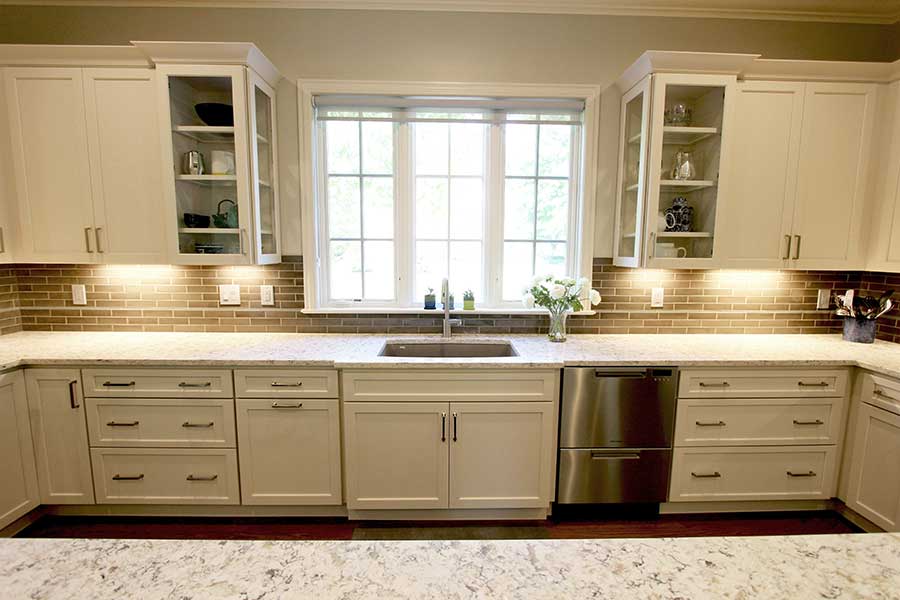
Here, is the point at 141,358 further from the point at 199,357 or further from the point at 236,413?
the point at 236,413

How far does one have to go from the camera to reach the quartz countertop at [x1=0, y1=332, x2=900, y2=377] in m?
2.08

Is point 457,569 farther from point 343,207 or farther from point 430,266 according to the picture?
point 343,207

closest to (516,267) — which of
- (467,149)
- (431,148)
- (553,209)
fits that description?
(553,209)

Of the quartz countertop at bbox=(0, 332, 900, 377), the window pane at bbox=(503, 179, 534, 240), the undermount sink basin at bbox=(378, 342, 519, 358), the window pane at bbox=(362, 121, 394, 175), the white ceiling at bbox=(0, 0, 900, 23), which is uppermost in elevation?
the white ceiling at bbox=(0, 0, 900, 23)

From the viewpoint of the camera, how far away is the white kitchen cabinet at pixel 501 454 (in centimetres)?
213

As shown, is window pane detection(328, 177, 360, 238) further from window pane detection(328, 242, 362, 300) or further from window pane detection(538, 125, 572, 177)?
window pane detection(538, 125, 572, 177)

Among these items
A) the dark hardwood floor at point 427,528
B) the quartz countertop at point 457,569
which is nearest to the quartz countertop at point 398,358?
the dark hardwood floor at point 427,528

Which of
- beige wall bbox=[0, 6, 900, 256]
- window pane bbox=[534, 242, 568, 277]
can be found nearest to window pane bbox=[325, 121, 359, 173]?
beige wall bbox=[0, 6, 900, 256]

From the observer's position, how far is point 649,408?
2.15 metres

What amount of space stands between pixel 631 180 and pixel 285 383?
7.57 feet

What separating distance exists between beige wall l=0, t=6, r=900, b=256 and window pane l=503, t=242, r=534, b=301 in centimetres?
93

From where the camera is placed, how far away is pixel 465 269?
276 cm

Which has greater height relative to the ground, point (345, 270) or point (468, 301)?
point (345, 270)

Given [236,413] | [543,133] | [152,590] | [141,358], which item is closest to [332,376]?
[236,413]
